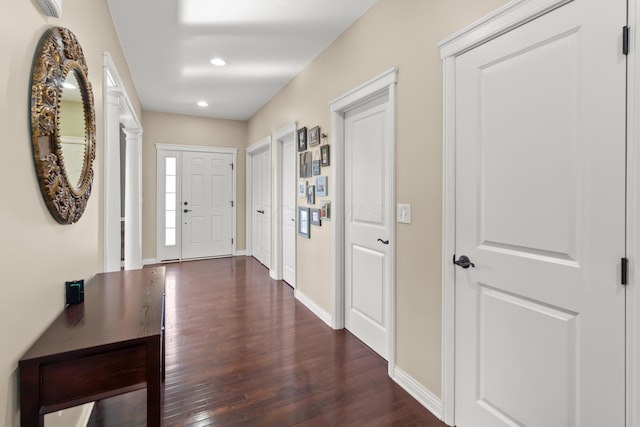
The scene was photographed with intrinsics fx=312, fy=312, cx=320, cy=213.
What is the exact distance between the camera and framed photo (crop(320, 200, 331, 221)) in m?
3.00

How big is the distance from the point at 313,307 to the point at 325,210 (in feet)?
3.59

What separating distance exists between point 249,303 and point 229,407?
1.74m

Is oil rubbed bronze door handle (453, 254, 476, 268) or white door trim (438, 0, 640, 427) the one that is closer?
white door trim (438, 0, 640, 427)

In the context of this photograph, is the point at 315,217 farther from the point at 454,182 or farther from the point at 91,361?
the point at 91,361

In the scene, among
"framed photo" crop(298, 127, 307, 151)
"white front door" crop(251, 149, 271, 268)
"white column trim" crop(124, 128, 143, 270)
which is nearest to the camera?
"framed photo" crop(298, 127, 307, 151)

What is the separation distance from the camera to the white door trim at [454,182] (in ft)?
3.45

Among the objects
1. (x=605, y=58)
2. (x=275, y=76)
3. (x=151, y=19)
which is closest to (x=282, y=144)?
(x=275, y=76)

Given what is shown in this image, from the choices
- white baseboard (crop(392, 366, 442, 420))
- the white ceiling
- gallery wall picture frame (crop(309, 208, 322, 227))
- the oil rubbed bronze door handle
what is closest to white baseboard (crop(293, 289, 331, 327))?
gallery wall picture frame (crop(309, 208, 322, 227))

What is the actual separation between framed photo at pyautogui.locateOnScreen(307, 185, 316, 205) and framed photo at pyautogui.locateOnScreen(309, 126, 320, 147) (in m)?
0.46

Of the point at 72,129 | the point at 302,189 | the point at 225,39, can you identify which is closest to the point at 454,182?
the point at 72,129

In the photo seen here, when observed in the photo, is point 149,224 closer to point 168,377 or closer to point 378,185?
point 168,377

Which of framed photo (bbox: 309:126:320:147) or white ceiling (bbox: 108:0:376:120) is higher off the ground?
white ceiling (bbox: 108:0:376:120)

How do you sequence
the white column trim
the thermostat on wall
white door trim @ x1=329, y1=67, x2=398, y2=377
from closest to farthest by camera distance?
the thermostat on wall < white door trim @ x1=329, y1=67, x2=398, y2=377 < the white column trim

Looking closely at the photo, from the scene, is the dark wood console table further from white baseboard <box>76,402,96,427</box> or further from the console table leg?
white baseboard <box>76,402,96,427</box>
